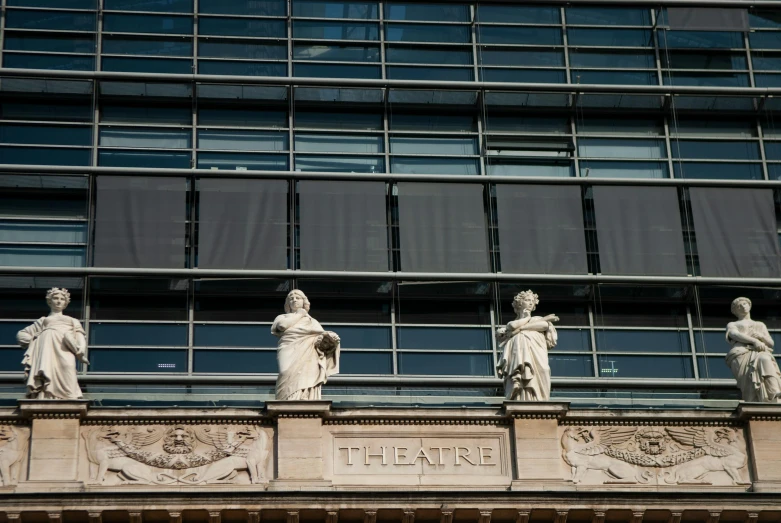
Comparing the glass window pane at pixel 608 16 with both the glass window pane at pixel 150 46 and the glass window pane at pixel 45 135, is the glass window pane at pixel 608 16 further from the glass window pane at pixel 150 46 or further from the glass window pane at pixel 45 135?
the glass window pane at pixel 45 135

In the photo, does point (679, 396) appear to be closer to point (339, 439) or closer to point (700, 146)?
point (700, 146)

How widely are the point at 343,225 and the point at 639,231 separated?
581 centimetres

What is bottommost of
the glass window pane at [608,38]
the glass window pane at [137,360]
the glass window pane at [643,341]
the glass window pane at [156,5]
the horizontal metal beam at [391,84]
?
the glass window pane at [137,360]

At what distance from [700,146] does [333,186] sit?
7690 mm

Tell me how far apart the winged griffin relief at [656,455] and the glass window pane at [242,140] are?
1098 centimetres

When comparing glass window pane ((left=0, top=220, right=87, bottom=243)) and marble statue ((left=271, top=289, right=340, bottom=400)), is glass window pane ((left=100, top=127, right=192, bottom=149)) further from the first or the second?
marble statue ((left=271, top=289, right=340, bottom=400))

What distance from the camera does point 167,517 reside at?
99.6ft

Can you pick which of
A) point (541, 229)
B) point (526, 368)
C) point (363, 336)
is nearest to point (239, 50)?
point (363, 336)

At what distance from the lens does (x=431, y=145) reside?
40.7 meters

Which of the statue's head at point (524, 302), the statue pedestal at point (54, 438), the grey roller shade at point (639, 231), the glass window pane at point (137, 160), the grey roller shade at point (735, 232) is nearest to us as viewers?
the statue pedestal at point (54, 438)

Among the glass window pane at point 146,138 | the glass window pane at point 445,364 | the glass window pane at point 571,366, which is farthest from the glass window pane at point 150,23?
the glass window pane at point 571,366

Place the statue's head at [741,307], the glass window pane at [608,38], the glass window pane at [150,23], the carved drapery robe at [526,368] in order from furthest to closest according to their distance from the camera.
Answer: the glass window pane at [608,38]
the glass window pane at [150,23]
the statue's head at [741,307]
the carved drapery robe at [526,368]

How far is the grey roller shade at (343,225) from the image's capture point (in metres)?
38.8

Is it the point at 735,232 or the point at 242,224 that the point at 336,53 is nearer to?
the point at 242,224
